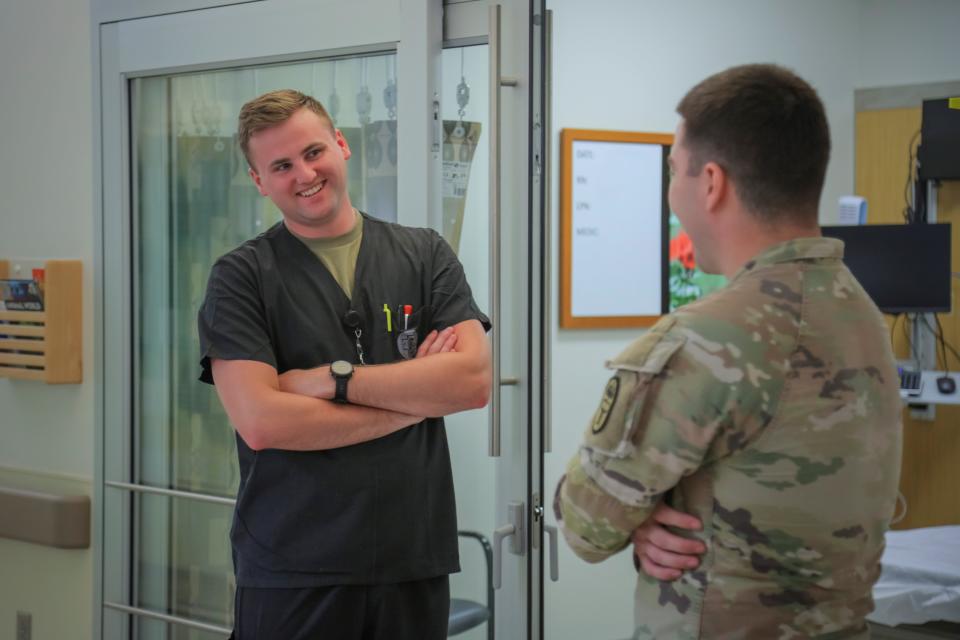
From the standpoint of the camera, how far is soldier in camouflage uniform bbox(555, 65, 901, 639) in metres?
1.20

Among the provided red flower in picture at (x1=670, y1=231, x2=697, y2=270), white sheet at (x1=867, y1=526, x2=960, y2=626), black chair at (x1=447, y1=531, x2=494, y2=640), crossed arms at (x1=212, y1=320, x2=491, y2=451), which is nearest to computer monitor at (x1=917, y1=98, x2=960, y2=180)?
red flower in picture at (x1=670, y1=231, x2=697, y2=270)

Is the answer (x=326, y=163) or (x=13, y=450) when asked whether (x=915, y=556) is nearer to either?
(x=326, y=163)

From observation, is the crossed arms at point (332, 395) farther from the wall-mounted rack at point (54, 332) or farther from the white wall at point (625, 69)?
the white wall at point (625, 69)

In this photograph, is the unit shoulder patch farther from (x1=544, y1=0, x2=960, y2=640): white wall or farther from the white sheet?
(x1=544, y1=0, x2=960, y2=640): white wall

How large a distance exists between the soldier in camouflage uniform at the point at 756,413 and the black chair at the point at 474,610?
1132mm

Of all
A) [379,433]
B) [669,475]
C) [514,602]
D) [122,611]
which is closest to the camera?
[669,475]

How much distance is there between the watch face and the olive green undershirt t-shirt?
0.54 feet

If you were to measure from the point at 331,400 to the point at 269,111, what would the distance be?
0.62 meters

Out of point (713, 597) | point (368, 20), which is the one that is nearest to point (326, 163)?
point (368, 20)

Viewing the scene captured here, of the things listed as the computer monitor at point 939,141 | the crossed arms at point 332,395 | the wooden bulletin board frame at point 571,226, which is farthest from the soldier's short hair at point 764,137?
the computer monitor at point 939,141

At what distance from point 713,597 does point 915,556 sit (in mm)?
2331

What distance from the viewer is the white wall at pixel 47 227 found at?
3031 millimetres

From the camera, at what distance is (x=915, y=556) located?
3.23m

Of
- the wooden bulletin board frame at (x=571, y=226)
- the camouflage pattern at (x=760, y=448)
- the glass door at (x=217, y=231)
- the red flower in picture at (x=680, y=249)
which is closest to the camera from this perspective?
the camouflage pattern at (x=760, y=448)
